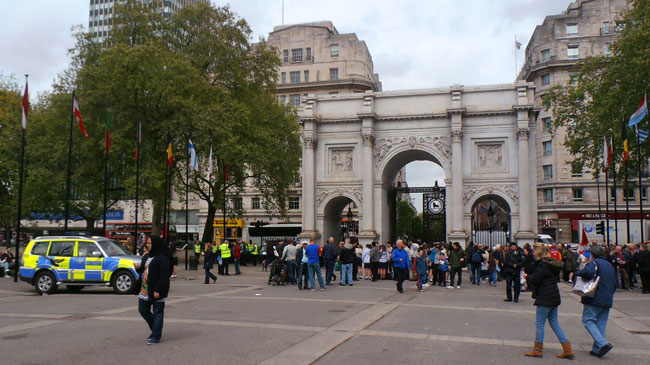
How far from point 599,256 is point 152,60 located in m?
31.1

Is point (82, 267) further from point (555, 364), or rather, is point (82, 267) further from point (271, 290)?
point (555, 364)

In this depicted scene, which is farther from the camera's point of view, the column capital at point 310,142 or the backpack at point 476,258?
the column capital at point 310,142

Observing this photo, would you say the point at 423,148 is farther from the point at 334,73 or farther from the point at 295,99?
the point at 295,99

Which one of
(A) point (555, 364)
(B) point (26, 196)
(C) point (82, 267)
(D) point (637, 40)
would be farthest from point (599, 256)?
(B) point (26, 196)

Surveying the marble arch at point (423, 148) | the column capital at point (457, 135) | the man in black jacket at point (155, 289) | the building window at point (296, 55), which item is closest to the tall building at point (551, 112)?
the marble arch at point (423, 148)

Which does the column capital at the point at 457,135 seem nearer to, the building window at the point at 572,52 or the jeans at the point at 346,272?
the jeans at the point at 346,272

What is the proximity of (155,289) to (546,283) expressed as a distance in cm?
619

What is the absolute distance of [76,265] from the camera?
1775 cm

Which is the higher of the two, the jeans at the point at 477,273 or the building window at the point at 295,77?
the building window at the point at 295,77

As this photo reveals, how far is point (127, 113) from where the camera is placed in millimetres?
35062

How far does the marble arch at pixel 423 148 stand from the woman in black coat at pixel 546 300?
3042 cm

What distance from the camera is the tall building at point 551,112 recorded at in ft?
193

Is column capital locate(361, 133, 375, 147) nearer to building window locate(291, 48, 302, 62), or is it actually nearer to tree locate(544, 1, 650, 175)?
tree locate(544, 1, 650, 175)

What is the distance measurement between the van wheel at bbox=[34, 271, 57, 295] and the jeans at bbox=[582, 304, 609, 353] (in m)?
15.9
